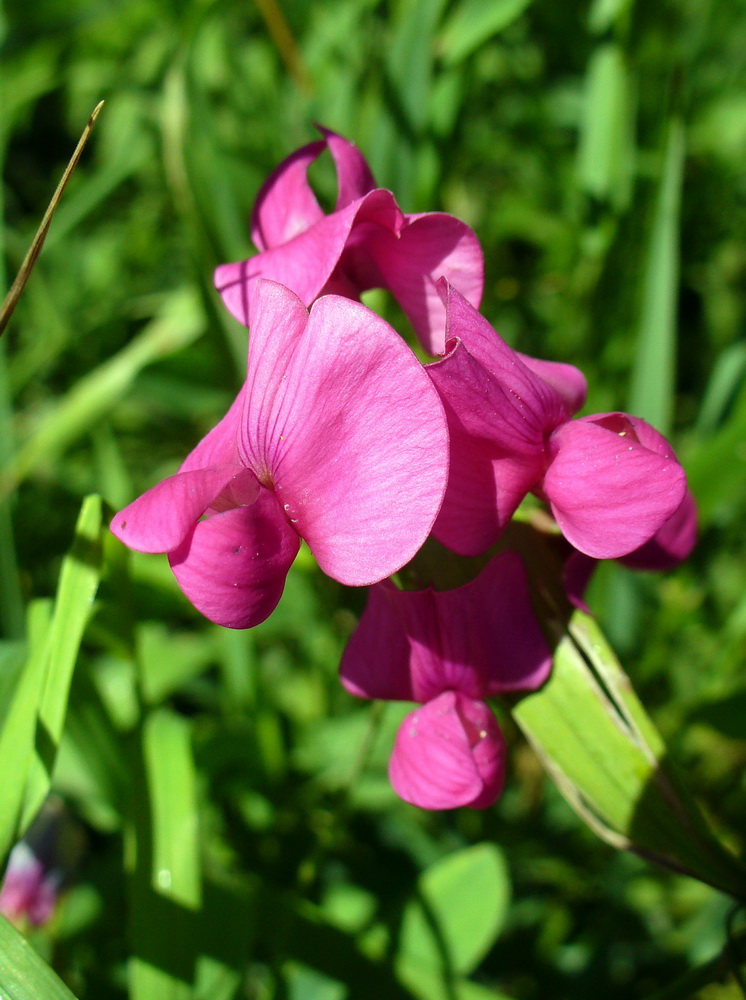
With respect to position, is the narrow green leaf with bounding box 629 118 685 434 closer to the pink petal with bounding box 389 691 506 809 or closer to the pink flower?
the pink petal with bounding box 389 691 506 809

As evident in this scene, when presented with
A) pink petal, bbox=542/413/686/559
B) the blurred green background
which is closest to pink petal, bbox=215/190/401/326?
pink petal, bbox=542/413/686/559

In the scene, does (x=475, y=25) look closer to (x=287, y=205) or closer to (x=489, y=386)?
(x=287, y=205)

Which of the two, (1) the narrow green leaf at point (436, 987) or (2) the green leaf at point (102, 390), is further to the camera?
(2) the green leaf at point (102, 390)

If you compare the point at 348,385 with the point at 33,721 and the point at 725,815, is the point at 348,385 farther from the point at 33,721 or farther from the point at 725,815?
the point at 725,815

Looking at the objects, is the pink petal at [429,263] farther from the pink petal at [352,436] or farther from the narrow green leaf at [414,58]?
the narrow green leaf at [414,58]

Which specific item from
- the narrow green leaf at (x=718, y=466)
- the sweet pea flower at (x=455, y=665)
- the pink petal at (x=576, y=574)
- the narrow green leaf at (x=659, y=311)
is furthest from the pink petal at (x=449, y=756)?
the narrow green leaf at (x=659, y=311)

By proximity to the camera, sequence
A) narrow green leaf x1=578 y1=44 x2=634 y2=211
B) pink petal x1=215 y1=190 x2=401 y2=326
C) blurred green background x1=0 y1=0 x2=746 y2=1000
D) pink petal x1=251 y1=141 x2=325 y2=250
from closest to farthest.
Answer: pink petal x1=215 y1=190 x2=401 y2=326, pink petal x1=251 y1=141 x2=325 y2=250, blurred green background x1=0 y1=0 x2=746 y2=1000, narrow green leaf x1=578 y1=44 x2=634 y2=211

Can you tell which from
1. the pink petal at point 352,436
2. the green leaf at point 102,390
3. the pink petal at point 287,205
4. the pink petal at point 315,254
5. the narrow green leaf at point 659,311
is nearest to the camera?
the pink petal at point 352,436
